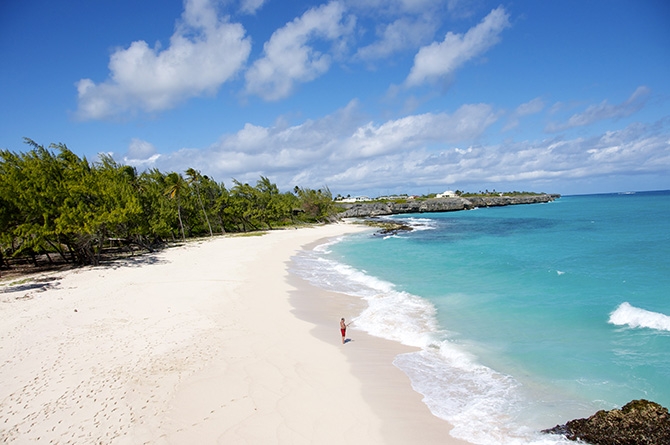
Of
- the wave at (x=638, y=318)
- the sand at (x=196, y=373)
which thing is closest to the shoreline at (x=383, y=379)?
the sand at (x=196, y=373)

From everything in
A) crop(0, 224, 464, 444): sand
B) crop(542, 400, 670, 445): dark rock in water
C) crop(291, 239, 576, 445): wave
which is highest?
crop(0, 224, 464, 444): sand

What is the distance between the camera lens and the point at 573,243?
35.3 m

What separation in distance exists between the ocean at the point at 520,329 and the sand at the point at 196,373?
1.33 meters

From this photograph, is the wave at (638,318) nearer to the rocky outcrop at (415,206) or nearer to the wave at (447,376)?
the wave at (447,376)

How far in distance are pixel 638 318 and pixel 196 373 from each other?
1694 centimetres

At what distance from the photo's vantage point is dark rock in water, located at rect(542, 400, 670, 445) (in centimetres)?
643

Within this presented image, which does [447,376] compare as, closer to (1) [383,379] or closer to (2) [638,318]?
(1) [383,379]

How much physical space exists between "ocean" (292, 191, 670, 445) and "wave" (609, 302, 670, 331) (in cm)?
4

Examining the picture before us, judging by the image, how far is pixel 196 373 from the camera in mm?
9281

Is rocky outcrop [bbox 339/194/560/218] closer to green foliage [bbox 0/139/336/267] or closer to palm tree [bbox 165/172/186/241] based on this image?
palm tree [bbox 165/172/186/241]

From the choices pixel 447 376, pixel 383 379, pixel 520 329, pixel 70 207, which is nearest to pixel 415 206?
pixel 70 207

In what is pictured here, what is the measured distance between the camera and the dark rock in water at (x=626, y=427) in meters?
6.43

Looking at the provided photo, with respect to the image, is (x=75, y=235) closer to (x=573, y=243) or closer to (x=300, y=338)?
(x=300, y=338)

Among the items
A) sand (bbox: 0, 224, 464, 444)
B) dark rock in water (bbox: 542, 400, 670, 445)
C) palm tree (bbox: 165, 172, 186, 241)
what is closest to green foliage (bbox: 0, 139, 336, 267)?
palm tree (bbox: 165, 172, 186, 241)
